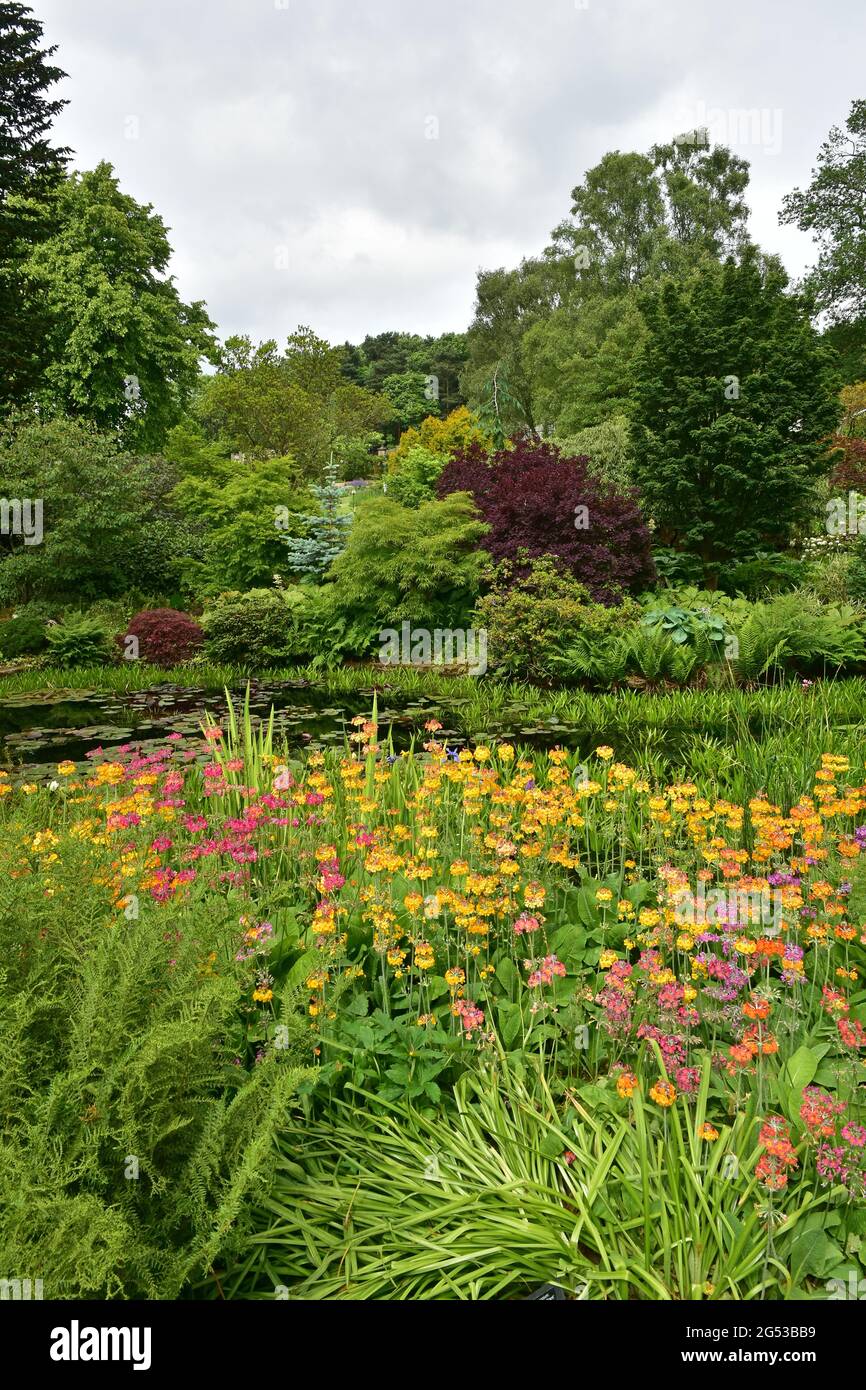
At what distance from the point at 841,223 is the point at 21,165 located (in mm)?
22893

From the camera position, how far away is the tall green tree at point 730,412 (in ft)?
33.6

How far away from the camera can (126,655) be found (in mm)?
10641

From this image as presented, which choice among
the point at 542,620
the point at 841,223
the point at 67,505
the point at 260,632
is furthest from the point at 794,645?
the point at 841,223

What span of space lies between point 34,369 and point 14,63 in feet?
19.2

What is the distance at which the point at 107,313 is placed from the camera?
19.5 meters

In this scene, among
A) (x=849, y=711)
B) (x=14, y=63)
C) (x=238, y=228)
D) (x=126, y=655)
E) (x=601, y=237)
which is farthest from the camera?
(x=601, y=237)

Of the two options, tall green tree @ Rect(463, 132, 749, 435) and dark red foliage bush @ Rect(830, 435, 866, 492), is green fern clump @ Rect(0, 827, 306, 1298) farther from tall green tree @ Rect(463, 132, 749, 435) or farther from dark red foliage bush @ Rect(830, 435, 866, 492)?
tall green tree @ Rect(463, 132, 749, 435)

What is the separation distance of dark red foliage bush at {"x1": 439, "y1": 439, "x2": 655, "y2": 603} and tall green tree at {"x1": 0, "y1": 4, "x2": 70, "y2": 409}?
11.6m

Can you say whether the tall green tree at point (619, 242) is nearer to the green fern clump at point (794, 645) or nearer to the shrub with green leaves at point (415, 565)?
the shrub with green leaves at point (415, 565)

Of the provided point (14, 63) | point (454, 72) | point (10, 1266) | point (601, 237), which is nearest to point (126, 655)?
point (10, 1266)

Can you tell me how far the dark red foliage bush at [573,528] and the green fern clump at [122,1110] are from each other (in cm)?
753

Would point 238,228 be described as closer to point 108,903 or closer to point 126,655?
point 126,655

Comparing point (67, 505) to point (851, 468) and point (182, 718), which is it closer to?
point (182, 718)

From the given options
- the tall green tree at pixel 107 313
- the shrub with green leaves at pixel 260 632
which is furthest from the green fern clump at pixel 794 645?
the tall green tree at pixel 107 313
